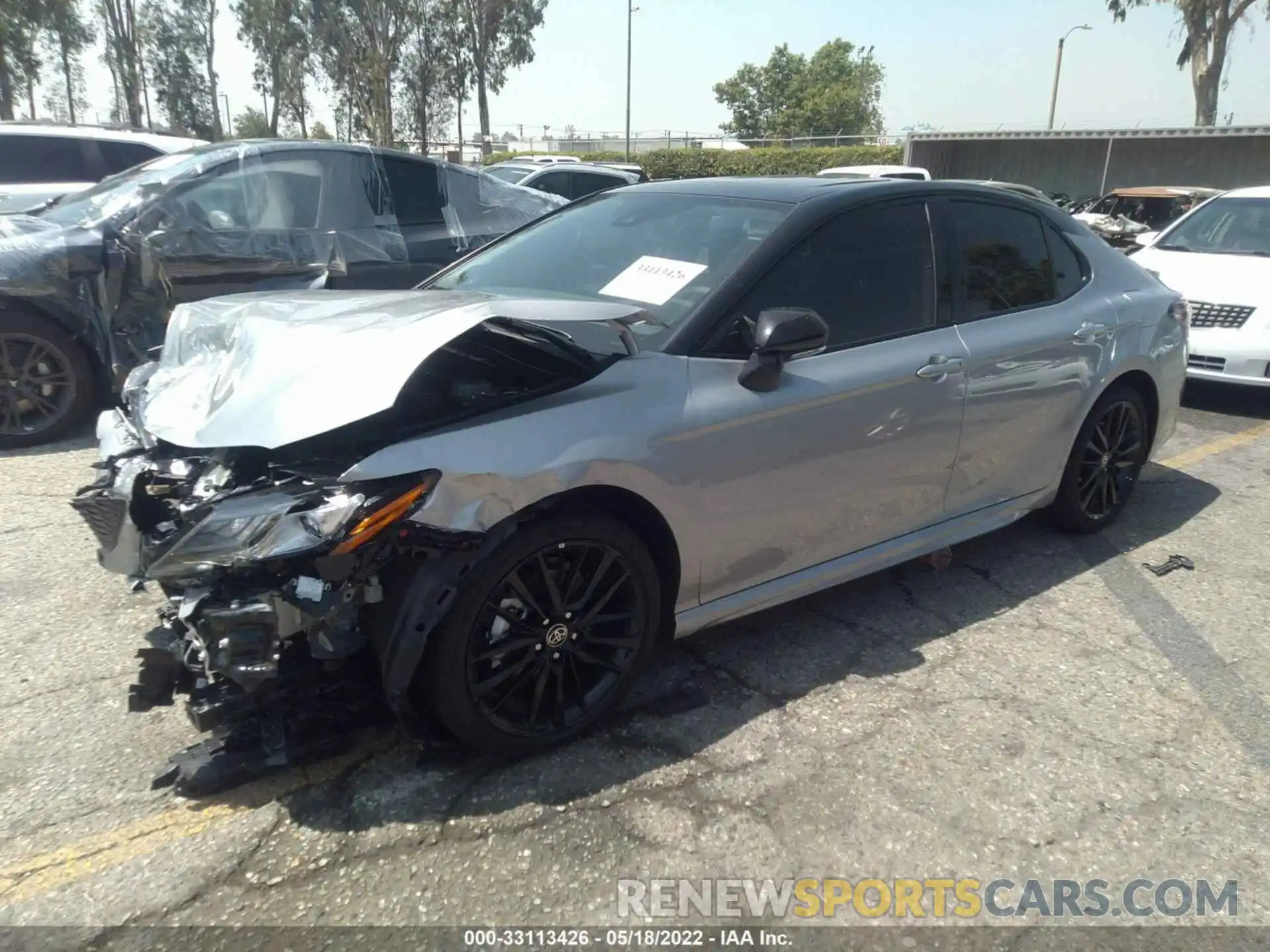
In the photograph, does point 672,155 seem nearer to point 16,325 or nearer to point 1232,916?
point 16,325

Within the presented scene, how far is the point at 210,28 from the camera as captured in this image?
1874 inches

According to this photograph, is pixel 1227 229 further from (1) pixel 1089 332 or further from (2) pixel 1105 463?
(1) pixel 1089 332

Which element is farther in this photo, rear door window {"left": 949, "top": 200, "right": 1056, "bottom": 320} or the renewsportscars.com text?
rear door window {"left": 949, "top": 200, "right": 1056, "bottom": 320}

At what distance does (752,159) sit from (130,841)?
4211cm

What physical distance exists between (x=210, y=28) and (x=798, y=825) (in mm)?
56013

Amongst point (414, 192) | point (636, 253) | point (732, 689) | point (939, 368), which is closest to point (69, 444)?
point (414, 192)

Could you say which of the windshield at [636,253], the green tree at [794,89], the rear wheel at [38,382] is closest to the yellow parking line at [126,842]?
the windshield at [636,253]

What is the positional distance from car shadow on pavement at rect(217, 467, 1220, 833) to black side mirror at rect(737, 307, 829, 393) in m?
1.05

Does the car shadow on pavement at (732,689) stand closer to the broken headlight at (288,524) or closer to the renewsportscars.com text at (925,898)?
the renewsportscars.com text at (925,898)

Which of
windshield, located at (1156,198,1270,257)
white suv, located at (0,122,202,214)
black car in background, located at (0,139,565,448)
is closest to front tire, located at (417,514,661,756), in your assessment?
black car in background, located at (0,139,565,448)

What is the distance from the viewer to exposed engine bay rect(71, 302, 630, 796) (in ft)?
7.34

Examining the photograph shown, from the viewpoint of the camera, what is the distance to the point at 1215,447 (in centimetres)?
629

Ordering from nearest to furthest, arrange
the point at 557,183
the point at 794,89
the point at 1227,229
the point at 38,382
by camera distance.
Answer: the point at 38,382
the point at 1227,229
the point at 557,183
the point at 794,89

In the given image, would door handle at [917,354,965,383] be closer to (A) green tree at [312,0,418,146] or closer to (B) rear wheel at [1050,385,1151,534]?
(B) rear wheel at [1050,385,1151,534]
